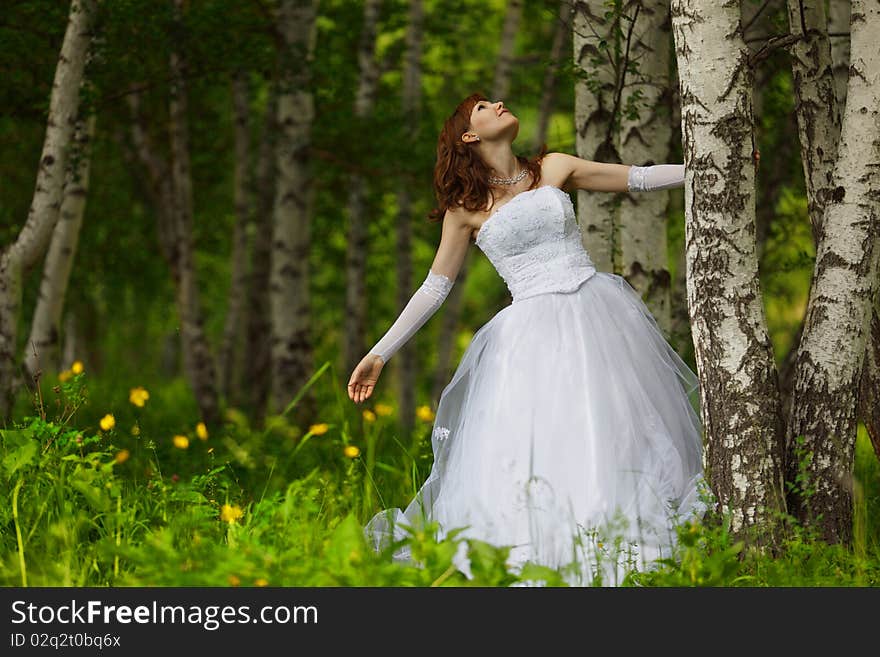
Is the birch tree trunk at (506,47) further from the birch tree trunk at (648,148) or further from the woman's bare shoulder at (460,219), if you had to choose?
the woman's bare shoulder at (460,219)

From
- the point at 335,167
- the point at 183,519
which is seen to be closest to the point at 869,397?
the point at 183,519

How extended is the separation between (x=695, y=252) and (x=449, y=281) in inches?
51.3

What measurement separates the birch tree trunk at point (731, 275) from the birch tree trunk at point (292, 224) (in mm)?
6826

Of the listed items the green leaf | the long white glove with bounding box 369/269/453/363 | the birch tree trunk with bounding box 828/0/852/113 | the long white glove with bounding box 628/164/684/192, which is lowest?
the green leaf

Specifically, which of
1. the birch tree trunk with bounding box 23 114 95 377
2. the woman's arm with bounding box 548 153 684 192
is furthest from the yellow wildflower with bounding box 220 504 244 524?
the birch tree trunk with bounding box 23 114 95 377

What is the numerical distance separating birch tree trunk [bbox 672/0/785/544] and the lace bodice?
2.83 feet

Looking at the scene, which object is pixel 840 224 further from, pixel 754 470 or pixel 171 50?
pixel 171 50

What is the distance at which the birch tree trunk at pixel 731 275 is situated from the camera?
4.58 meters

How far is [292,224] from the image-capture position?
11.4m

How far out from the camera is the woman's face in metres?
5.39

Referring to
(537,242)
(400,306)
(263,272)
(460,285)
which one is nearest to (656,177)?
(537,242)

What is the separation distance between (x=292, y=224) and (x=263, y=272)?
11.3ft

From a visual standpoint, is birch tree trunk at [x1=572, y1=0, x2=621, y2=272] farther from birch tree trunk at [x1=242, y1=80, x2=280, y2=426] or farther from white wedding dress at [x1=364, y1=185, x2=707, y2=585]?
birch tree trunk at [x1=242, y1=80, x2=280, y2=426]

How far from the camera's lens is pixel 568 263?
17.7 ft
